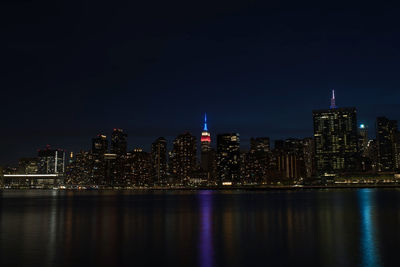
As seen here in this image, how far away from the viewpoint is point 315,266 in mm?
22859

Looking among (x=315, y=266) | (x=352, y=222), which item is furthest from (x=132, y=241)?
(x=352, y=222)

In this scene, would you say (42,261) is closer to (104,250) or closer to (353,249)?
(104,250)

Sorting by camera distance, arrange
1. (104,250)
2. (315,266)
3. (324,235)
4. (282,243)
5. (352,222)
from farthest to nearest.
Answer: (352,222)
(324,235)
(282,243)
(104,250)
(315,266)

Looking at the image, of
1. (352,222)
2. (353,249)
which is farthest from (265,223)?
(353,249)

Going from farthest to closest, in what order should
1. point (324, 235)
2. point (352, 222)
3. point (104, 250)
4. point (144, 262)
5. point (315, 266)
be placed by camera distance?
point (352, 222), point (324, 235), point (104, 250), point (144, 262), point (315, 266)

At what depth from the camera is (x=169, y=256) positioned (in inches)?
1047

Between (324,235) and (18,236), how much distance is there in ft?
84.8

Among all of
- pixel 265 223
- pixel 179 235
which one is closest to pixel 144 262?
pixel 179 235

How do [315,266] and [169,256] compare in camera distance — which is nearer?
[315,266]

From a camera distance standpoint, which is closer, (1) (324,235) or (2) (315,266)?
(2) (315,266)

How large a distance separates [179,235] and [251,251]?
35.7 feet

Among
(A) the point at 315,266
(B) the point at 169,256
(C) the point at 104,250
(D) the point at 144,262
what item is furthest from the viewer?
(C) the point at 104,250

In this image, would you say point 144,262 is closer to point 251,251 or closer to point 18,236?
point 251,251

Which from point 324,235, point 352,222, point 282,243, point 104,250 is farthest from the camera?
point 352,222
